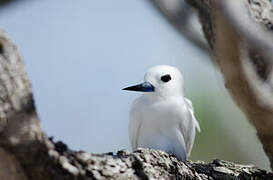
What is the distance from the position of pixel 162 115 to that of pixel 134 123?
369 millimetres

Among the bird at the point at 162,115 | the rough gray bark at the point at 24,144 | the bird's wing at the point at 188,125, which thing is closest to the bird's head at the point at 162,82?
the bird at the point at 162,115

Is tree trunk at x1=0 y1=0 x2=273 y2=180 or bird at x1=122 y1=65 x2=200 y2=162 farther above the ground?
tree trunk at x1=0 y1=0 x2=273 y2=180

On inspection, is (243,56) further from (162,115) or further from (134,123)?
(134,123)

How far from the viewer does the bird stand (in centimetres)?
643

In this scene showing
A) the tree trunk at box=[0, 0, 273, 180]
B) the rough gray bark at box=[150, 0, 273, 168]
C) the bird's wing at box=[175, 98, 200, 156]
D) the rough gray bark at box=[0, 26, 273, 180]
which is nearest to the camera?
the rough gray bark at box=[150, 0, 273, 168]

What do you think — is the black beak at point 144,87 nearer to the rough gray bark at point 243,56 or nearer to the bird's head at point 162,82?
the bird's head at point 162,82

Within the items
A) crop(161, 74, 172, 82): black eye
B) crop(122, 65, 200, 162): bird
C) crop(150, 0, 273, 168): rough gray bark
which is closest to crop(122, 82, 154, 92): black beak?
Answer: crop(122, 65, 200, 162): bird

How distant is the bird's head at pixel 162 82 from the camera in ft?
21.3

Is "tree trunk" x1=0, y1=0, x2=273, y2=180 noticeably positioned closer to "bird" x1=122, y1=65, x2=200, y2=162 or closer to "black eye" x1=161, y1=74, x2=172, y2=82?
"bird" x1=122, y1=65, x2=200, y2=162

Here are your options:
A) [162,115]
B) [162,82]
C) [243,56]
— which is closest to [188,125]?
[162,115]

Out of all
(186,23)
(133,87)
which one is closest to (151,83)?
(133,87)

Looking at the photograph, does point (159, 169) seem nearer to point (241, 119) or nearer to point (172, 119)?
point (172, 119)

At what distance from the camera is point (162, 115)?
646 cm

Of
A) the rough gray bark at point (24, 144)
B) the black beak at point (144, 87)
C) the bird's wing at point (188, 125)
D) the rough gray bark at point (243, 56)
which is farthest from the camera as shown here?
the bird's wing at point (188, 125)
